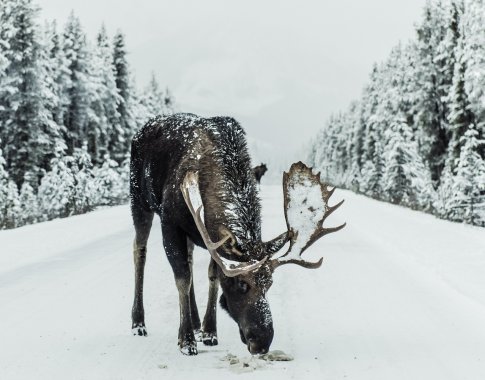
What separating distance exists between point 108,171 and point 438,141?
21367 mm

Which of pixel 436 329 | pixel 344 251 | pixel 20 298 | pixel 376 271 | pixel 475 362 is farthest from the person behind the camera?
pixel 344 251

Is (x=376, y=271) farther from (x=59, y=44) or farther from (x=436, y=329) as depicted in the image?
(x=59, y=44)

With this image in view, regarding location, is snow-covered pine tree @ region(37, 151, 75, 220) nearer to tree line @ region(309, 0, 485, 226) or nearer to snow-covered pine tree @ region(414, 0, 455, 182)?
tree line @ region(309, 0, 485, 226)

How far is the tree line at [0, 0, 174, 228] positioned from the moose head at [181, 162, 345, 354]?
1327cm

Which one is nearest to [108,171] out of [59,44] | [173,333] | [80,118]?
[80,118]

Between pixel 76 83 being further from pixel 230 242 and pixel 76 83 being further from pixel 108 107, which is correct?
pixel 230 242

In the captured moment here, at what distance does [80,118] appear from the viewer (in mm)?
42781

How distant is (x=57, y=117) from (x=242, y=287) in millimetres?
38024

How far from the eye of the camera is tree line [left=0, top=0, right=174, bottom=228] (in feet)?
84.3

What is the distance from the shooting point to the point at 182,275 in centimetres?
497

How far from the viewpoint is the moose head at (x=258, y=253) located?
4055 millimetres

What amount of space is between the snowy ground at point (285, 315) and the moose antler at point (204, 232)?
2.97 feet

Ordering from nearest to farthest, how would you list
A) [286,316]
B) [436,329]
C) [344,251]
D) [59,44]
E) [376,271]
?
[436,329] → [286,316] → [376,271] → [344,251] → [59,44]

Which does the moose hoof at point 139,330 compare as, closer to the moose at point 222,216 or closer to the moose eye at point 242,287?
the moose at point 222,216
